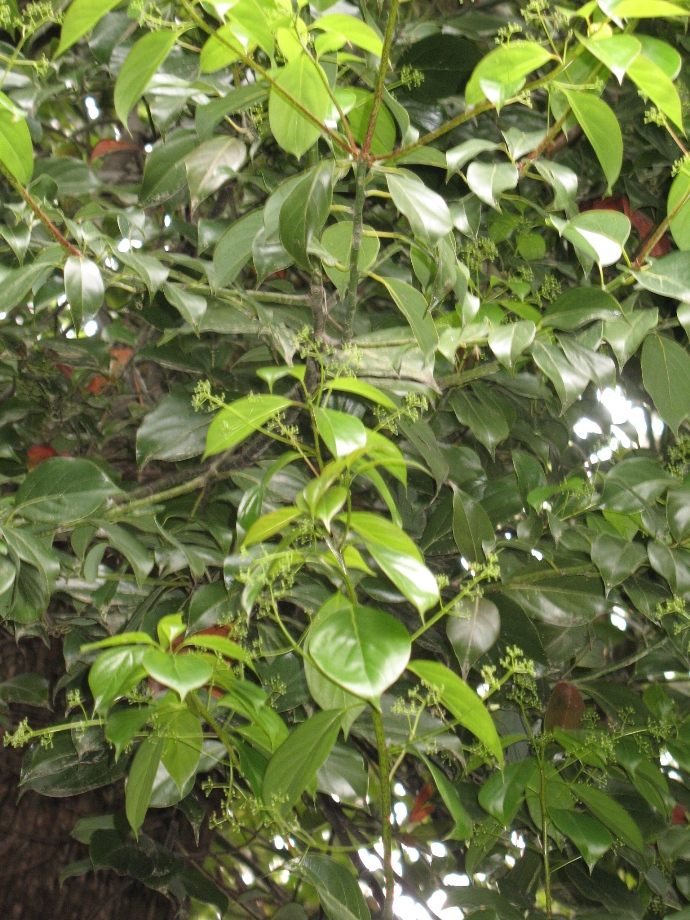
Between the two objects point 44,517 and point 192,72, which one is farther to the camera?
point 192,72

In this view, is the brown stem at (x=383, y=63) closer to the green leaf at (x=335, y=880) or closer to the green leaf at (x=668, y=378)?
the green leaf at (x=668, y=378)

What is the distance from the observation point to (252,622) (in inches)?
41.3

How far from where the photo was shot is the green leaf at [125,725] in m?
0.73

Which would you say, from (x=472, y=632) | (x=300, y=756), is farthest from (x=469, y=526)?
(x=300, y=756)

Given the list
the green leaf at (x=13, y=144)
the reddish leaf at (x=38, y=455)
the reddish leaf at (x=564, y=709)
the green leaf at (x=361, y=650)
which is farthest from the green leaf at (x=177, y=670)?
the reddish leaf at (x=38, y=455)

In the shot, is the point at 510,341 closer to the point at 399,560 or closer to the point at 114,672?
the point at 399,560

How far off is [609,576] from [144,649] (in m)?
0.48

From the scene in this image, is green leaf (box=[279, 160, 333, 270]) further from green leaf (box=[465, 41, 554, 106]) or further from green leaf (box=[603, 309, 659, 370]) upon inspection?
green leaf (box=[603, 309, 659, 370])

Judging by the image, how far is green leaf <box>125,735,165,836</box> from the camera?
78 cm

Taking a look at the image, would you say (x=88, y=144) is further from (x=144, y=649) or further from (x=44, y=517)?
(x=144, y=649)

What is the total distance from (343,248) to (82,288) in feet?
0.86

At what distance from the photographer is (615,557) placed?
893mm

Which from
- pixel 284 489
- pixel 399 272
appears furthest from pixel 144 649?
pixel 399 272

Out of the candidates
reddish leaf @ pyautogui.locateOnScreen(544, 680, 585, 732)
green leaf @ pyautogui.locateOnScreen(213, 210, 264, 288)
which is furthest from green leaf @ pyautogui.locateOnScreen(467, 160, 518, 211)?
reddish leaf @ pyautogui.locateOnScreen(544, 680, 585, 732)
